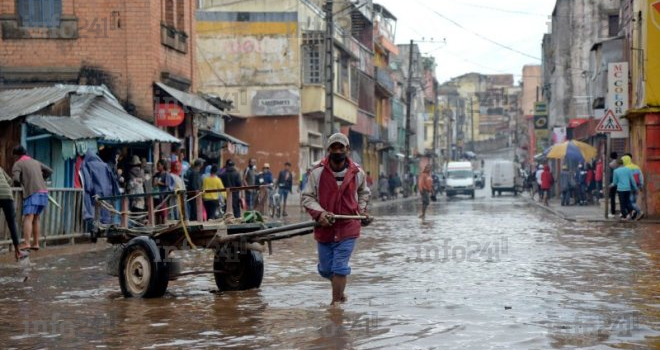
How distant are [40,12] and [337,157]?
61.3 ft

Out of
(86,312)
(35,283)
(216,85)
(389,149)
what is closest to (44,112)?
(35,283)

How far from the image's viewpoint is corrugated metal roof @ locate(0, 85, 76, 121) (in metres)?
19.3

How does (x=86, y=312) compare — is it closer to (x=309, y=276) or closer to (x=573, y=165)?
(x=309, y=276)

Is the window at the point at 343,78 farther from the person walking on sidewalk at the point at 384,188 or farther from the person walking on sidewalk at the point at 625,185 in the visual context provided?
the person walking on sidewalk at the point at 625,185

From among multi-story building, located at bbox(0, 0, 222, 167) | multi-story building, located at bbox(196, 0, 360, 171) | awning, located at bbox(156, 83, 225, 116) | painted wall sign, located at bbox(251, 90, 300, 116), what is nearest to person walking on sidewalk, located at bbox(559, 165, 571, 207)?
multi-story building, located at bbox(196, 0, 360, 171)

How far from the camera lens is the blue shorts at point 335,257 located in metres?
10.1

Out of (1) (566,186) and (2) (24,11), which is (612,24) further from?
(2) (24,11)

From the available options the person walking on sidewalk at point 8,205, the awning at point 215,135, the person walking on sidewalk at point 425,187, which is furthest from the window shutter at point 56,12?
the person walking on sidewalk at point 8,205

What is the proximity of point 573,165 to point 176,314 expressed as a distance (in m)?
44.7

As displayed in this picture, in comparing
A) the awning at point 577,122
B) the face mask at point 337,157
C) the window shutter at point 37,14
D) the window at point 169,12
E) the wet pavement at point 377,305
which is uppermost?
the window at point 169,12

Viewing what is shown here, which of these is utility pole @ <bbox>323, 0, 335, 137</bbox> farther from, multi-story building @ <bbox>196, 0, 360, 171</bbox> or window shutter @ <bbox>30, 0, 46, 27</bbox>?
window shutter @ <bbox>30, 0, 46, 27</bbox>

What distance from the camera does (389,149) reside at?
7888cm

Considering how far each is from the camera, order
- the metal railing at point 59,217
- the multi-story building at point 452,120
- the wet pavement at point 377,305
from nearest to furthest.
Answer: the wet pavement at point 377,305
the metal railing at point 59,217
the multi-story building at point 452,120

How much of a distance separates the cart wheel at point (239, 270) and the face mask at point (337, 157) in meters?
2.04
